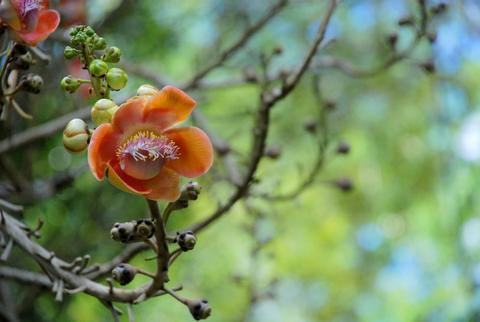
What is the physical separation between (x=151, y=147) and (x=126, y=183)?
4 cm

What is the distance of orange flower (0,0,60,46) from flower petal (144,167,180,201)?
0.15 m

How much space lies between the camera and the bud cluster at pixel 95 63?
1.69 feet

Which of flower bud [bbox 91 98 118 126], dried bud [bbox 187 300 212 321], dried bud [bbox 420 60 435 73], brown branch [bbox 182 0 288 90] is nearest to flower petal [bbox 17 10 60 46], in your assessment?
flower bud [bbox 91 98 118 126]

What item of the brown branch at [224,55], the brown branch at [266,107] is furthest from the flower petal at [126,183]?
the brown branch at [224,55]

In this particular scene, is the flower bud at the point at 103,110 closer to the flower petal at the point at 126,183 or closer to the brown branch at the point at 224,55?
the flower petal at the point at 126,183

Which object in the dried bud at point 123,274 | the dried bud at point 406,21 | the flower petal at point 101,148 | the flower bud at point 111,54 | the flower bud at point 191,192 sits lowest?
the dried bud at point 406,21

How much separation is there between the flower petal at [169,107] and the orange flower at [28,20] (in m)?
0.11

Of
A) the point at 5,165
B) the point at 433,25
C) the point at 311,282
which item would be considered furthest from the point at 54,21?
the point at 311,282

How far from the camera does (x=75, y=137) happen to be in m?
0.52

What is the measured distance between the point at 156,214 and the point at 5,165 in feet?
1.57

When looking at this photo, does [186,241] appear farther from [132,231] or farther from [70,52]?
[70,52]

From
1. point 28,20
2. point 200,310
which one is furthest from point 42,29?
point 200,310

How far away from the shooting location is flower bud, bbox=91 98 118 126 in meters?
0.52

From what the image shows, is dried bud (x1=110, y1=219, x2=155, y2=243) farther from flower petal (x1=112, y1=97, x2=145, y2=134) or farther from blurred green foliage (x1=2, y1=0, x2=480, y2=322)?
blurred green foliage (x1=2, y1=0, x2=480, y2=322)
